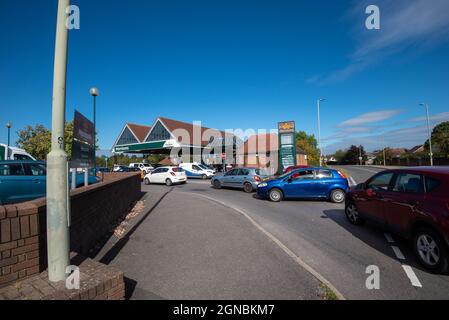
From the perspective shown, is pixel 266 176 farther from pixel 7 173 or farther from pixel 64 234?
pixel 64 234

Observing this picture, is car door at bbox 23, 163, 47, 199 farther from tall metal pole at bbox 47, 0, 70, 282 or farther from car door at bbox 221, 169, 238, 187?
car door at bbox 221, 169, 238, 187

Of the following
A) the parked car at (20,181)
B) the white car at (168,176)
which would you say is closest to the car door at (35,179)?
the parked car at (20,181)

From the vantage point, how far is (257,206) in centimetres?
998

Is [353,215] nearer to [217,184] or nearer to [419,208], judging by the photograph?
[419,208]

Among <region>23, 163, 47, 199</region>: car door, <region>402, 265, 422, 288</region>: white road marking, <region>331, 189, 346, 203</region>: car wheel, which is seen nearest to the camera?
<region>402, 265, 422, 288</region>: white road marking

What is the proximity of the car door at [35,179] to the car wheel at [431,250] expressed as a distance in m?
9.82

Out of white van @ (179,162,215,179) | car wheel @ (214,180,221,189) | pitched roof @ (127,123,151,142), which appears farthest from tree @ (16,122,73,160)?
car wheel @ (214,180,221,189)

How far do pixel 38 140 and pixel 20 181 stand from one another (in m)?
35.3

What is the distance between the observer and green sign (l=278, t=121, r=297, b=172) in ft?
77.5

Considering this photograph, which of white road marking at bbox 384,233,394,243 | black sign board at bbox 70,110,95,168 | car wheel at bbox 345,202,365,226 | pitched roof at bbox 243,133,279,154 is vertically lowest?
white road marking at bbox 384,233,394,243

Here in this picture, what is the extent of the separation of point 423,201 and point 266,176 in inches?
439

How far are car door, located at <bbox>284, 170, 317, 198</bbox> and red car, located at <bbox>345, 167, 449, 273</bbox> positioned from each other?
4.72 metres

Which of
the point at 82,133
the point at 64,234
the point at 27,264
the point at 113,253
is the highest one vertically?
the point at 82,133
